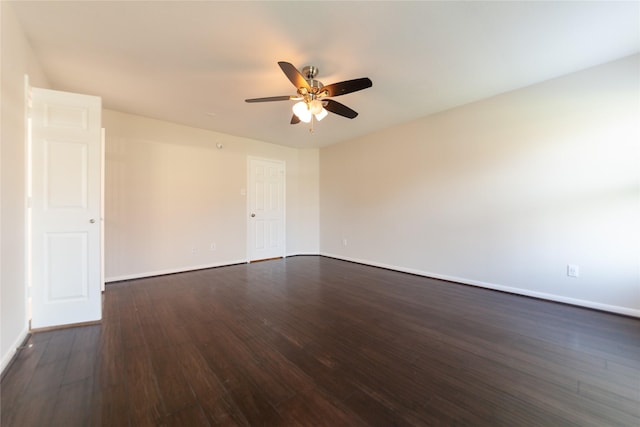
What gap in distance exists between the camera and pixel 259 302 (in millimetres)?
2818

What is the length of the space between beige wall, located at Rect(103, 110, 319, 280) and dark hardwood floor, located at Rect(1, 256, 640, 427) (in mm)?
1129

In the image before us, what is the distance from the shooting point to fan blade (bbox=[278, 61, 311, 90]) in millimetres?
1947

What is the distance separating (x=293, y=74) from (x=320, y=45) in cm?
39

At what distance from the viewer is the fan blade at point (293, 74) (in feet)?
6.39

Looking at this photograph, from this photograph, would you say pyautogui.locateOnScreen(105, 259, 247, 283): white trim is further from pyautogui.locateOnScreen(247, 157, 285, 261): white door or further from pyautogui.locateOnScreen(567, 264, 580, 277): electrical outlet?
pyautogui.locateOnScreen(567, 264, 580, 277): electrical outlet

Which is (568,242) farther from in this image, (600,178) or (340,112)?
(340,112)

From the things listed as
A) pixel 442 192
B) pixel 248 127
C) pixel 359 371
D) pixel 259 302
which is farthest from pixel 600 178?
pixel 248 127

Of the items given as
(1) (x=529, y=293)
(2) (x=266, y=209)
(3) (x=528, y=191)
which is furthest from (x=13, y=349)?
(3) (x=528, y=191)

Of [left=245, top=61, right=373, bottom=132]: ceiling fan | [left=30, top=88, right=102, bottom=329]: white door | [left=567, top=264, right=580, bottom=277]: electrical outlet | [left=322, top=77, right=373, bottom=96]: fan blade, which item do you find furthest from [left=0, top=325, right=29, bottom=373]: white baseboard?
[left=567, top=264, right=580, bottom=277]: electrical outlet

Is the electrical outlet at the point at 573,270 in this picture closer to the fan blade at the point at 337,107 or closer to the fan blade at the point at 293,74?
the fan blade at the point at 337,107

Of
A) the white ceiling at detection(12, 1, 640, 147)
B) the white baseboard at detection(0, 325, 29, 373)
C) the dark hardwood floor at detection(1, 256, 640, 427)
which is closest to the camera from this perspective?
the dark hardwood floor at detection(1, 256, 640, 427)

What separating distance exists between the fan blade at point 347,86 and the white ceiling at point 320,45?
0.32m

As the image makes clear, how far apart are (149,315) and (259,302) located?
3.54ft

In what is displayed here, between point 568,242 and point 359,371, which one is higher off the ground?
point 568,242
